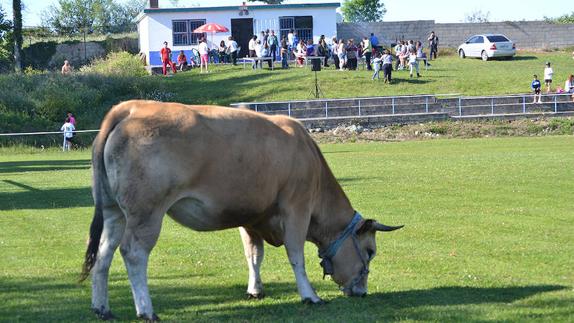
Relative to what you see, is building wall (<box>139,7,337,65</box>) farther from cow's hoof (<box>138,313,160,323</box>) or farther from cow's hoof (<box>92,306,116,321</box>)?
cow's hoof (<box>138,313,160,323</box>)

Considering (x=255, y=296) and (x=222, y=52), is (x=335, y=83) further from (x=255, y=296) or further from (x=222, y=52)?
(x=255, y=296)

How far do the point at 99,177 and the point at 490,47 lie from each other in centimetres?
6241

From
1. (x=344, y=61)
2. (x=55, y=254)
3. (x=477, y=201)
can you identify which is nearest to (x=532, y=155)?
(x=477, y=201)

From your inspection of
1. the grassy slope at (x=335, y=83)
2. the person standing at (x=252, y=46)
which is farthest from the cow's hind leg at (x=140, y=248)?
the person standing at (x=252, y=46)

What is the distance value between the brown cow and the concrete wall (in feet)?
209

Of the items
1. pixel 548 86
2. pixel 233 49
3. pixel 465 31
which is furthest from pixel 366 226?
pixel 465 31

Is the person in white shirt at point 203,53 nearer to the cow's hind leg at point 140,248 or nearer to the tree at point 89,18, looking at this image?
the tree at point 89,18

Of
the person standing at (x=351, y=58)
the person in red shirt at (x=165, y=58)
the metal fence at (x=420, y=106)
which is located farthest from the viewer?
the person standing at (x=351, y=58)

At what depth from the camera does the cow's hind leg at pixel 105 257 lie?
32.5ft

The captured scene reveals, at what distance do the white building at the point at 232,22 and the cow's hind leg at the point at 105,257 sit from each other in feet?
190

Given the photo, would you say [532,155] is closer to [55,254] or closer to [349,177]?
[349,177]

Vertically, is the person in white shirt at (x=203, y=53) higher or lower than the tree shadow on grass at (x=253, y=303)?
higher

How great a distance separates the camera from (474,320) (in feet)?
31.4

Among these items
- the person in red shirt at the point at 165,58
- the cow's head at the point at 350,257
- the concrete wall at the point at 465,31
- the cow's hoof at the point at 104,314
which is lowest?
the cow's hoof at the point at 104,314
